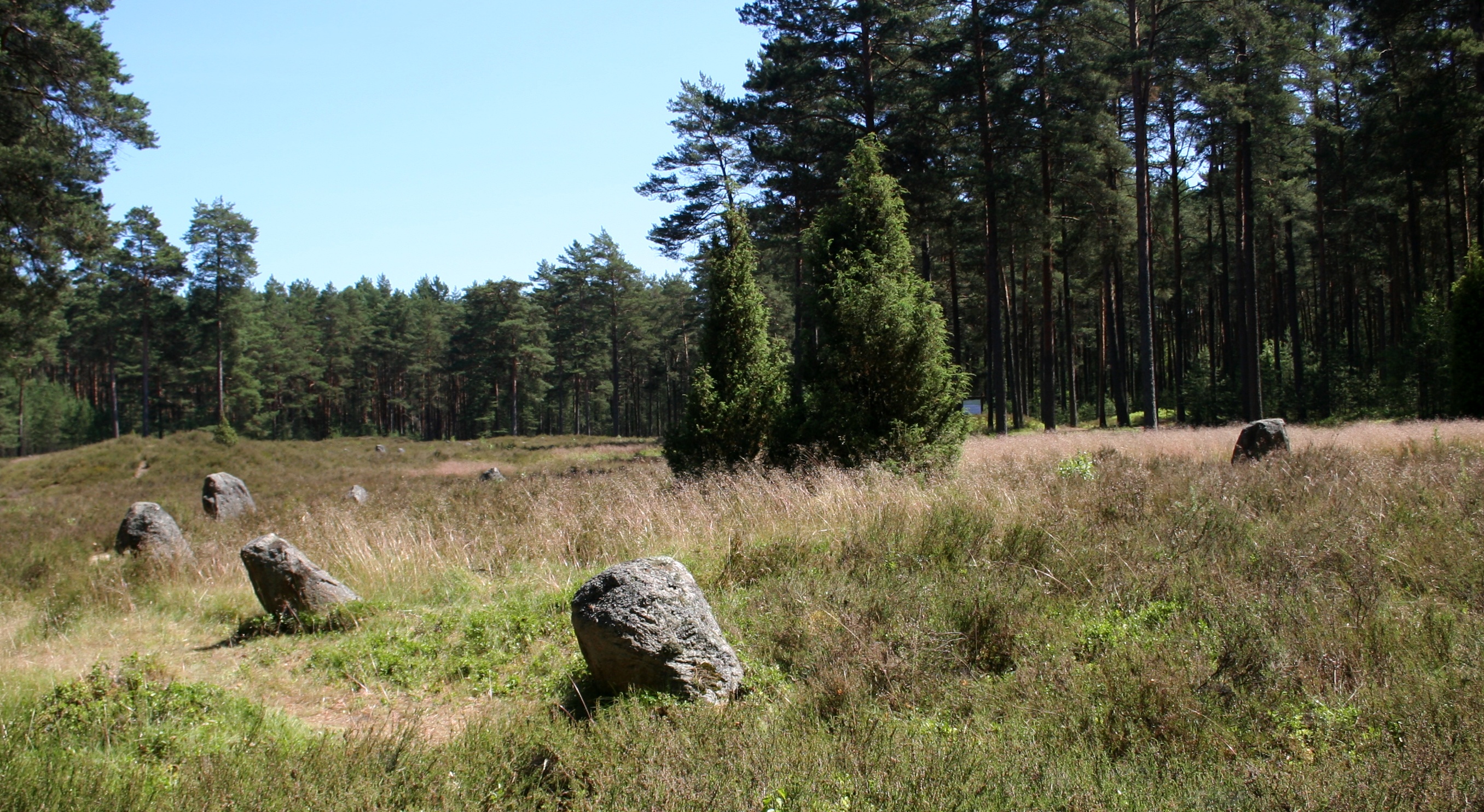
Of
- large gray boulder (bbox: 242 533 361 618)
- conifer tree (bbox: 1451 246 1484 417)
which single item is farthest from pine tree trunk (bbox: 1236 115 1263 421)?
large gray boulder (bbox: 242 533 361 618)

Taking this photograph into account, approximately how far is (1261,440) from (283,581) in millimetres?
12376

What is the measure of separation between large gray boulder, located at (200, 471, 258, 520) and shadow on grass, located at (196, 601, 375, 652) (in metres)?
8.00

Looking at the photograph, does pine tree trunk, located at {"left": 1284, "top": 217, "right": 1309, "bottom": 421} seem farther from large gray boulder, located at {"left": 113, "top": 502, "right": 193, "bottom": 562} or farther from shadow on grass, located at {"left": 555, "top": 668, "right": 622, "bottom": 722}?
large gray boulder, located at {"left": 113, "top": 502, "right": 193, "bottom": 562}

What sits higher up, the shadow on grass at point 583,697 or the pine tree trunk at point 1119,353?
the pine tree trunk at point 1119,353

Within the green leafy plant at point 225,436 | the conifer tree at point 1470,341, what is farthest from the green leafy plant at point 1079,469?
the green leafy plant at point 225,436

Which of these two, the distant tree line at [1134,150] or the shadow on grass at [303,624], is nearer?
the shadow on grass at [303,624]

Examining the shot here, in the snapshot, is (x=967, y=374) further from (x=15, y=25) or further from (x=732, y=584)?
(x=15, y=25)

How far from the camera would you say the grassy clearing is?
325cm

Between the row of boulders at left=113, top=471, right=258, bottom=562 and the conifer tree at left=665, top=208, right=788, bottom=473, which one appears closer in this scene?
the row of boulders at left=113, top=471, right=258, bottom=562

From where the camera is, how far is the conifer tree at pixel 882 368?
1138 cm

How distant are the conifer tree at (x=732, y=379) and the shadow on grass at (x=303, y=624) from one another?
7188 millimetres

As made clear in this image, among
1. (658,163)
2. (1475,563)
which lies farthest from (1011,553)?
(658,163)

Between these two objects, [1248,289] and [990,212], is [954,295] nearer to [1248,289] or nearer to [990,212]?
[990,212]

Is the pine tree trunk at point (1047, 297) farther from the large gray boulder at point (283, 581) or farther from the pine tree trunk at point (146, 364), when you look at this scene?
the pine tree trunk at point (146, 364)
